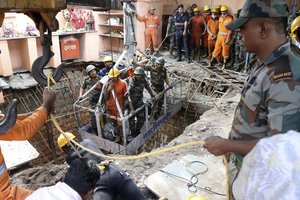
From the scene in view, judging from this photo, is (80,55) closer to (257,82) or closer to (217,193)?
(217,193)

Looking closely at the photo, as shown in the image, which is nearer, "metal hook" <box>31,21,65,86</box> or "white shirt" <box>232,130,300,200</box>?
"white shirt" <box>232,130,300,200</box>

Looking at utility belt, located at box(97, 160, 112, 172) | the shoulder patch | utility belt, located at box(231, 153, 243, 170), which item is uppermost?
the shoulder patch

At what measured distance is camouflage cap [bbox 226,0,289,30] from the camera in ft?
5.74

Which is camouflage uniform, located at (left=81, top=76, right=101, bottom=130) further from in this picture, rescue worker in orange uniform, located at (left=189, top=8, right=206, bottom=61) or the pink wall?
the pink wall

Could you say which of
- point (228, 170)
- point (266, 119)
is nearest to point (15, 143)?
point (228, 170)

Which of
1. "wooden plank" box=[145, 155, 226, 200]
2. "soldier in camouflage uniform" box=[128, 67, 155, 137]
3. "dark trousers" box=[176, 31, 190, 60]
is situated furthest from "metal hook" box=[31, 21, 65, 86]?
"dark trousers" box=[176, 31, 190, 60]

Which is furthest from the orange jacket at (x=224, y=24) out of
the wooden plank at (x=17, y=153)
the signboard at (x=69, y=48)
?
the wooden plank at (x=17, y=153)

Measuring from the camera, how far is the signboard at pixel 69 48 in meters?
12.0

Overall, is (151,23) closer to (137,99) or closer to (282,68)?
(137,99)

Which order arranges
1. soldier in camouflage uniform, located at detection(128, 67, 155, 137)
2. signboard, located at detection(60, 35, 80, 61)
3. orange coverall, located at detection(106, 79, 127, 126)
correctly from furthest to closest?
signboard, located at detection(60, 35, 80, 61), soldier in camouflage uniform, located at detection(128, 67, 155, 137), orange coverall, located at detection(106, 79, 127, 126)

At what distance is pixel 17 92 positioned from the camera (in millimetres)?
10156

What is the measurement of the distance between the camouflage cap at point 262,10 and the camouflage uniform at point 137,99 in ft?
16.9

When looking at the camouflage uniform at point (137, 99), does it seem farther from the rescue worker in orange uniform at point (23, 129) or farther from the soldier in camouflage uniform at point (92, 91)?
the rescue worker in orange uniform at point (23, 129)

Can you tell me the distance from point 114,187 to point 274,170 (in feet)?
9.30
